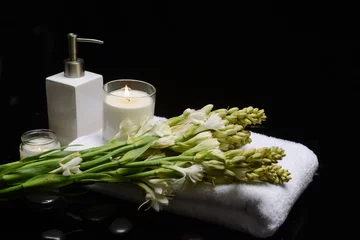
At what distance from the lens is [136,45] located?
3.21 feet

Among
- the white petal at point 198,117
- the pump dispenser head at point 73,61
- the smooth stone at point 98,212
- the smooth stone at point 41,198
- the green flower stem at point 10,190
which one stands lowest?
the smooth stone at point 41,198

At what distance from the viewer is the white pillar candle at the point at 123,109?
0.81 metres

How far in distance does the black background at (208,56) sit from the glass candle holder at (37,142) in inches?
3.3

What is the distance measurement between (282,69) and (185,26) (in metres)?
0.21

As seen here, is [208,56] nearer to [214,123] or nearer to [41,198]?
[214,123]

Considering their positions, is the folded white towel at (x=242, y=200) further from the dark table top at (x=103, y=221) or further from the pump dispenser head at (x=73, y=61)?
the pump dispenser head at (x=73, y=61)

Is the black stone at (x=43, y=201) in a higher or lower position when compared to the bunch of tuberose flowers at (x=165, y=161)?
lower

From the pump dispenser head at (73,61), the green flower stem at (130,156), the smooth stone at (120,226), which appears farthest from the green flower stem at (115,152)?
the pump dispenser head at (73,61)

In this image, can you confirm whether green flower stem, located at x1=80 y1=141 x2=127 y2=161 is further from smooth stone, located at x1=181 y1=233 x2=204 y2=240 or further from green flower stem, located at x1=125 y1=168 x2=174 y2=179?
smooth stone, located at x1=181 y1=233 x2=204 y2=240

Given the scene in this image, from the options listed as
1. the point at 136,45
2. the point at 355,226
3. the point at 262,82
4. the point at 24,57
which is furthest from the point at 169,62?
the point at 355,226

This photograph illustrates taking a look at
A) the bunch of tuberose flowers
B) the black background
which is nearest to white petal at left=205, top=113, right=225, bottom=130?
the bunch of tuberose flowers

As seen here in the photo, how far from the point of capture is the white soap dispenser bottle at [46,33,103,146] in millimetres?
877

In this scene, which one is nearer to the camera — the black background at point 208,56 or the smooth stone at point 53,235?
the smooth stone at point 53,235

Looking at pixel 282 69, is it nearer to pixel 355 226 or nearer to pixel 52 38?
pixel 355 226
